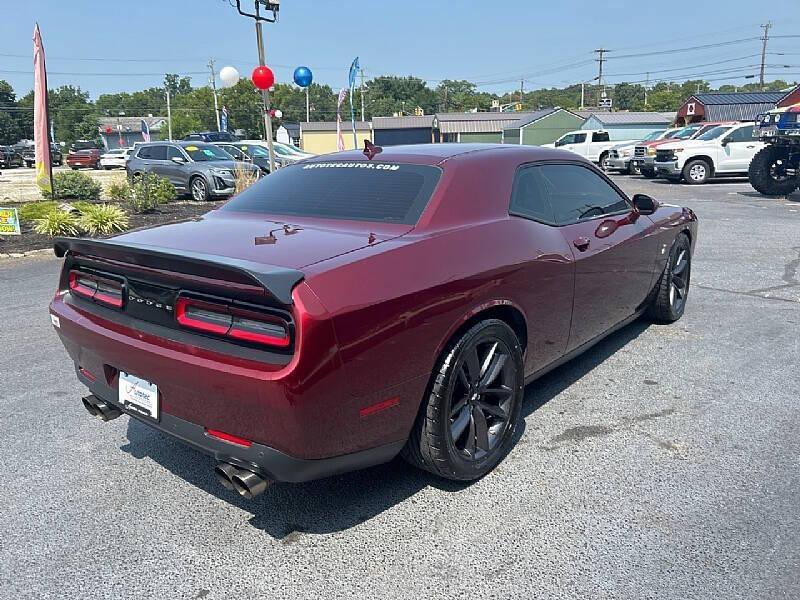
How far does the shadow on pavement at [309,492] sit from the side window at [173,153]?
46.6 feet

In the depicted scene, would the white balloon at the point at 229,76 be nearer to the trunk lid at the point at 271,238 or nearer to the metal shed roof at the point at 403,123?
the trunk lid at the point at 271,238

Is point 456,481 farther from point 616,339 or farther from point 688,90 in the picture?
point 688,90

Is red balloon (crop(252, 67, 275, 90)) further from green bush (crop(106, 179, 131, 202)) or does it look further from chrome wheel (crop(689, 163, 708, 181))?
chrome wheel (crop(689, 163, 708, 181))

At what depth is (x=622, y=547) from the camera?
8.03ft

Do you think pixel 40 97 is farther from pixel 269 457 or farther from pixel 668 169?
pixel 668 169

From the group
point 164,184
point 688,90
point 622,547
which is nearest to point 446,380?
point 622,547

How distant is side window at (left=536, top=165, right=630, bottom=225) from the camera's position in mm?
3697

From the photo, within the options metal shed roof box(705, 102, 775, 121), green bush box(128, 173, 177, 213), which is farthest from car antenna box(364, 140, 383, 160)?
metal shed roof box(705, 102, 775, 121)

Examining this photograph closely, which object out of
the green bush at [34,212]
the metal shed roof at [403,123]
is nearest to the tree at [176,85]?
the metal shed roof at [403,123]

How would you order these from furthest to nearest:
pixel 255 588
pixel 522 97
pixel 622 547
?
1. pixel 522 97
2. pixel 622 547
3. pixel 255 588

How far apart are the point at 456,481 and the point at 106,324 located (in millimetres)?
1678

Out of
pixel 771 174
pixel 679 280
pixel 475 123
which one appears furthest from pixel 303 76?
pixel 475 123

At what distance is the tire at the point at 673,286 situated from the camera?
5027mm

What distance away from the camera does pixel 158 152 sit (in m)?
16.9
